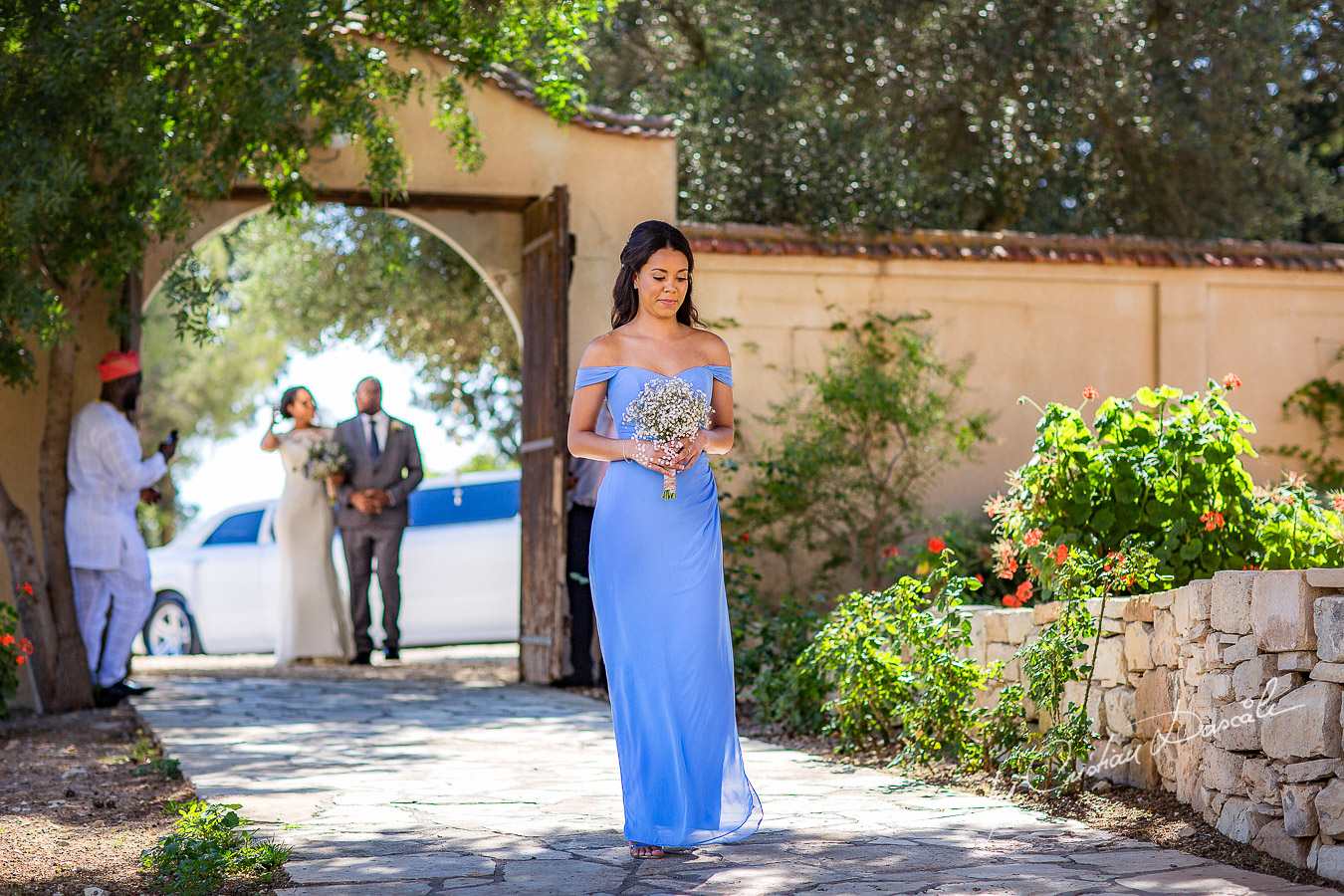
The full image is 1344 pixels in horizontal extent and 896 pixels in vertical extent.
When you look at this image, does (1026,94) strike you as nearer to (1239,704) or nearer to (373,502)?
(373,502)

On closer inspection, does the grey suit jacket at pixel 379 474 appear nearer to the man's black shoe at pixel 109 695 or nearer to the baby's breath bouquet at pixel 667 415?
the man's black shoe at pixel 109 695

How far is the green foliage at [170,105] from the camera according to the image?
22.0ft

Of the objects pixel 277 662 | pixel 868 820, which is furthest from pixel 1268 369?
pixel 277 662

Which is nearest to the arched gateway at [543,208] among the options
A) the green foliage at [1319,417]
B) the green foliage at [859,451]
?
the green foliage at [859,451]

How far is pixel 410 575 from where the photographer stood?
12.0m

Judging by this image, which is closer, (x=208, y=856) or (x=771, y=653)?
(x=208, y=856)

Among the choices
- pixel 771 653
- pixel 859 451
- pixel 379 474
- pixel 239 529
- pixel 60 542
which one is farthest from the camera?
pixel 239 529

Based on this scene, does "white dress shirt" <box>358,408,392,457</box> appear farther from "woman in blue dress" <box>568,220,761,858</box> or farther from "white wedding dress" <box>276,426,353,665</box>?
"woman in blue dress" <box>568,220,761,858</box>

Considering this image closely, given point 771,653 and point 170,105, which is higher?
point 170,105

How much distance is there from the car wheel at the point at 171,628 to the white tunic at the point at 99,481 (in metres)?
4.75

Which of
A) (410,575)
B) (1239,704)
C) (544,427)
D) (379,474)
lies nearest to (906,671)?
(1239,704)

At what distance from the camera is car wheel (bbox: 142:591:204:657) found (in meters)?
12.6

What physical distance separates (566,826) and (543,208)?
225 inches

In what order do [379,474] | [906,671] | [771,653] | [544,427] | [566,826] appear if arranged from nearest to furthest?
[566,826] < [906,671] < [771,653] < [544,427] < [379,474]
